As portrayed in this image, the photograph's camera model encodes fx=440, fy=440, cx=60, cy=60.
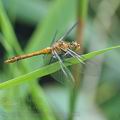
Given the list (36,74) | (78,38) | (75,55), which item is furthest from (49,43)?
(36,74)

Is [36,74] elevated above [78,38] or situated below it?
above

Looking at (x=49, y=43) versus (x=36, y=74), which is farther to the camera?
(x=49, y=43)

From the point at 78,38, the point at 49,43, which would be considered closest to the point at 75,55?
the point at 78,38

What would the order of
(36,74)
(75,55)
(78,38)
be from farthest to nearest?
(78,38) → (75,55) → (36,74)

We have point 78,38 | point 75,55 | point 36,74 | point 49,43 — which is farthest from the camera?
point 49,43

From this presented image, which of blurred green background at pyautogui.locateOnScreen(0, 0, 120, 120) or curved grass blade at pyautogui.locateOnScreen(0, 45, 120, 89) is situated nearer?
curved grass blade at pyautogui.locateOnScreen(0, 45, 120, 89)

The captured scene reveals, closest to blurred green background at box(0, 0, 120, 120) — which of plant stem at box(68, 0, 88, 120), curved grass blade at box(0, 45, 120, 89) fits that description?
plant stem at box(68, 0, 88, 120)

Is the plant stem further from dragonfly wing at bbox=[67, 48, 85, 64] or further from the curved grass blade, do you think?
the curved grass blade

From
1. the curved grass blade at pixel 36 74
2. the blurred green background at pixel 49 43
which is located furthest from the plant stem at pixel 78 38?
the curved grass blade at pixel 36 74

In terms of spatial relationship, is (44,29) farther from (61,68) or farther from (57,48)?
(61,68)

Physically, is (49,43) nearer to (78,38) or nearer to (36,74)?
(78,38)
